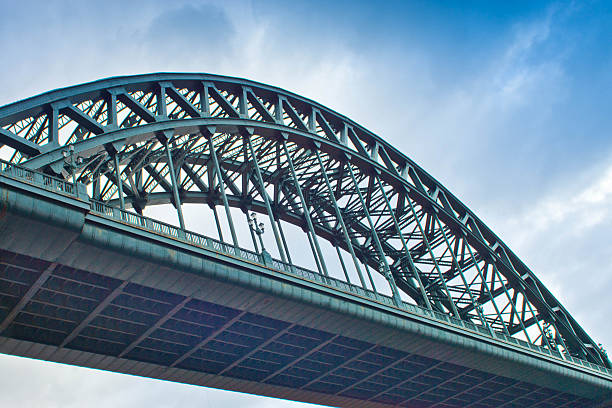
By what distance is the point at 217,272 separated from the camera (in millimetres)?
38406

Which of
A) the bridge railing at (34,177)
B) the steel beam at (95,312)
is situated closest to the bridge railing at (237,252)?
the bridge railing at (34,177)

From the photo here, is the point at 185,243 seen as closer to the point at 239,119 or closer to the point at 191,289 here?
the point at 191,289

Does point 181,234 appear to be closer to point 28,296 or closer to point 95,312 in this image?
point 95,312

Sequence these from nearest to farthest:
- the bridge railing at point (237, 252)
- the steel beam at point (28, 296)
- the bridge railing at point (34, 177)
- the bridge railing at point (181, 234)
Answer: the bridge railing at point (34, 177)
the bridge railing at point (181, 234)
the steel beam at point (28, 296)
the bridge railing at point (237, 252)

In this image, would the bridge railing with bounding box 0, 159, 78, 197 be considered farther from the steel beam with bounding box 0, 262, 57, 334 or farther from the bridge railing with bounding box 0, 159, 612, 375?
the steel beam with bounding box 0, 262, 57, 334

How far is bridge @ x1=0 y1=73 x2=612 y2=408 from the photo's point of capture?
35344mm

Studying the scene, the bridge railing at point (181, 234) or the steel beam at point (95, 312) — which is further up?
the bridge railing at point (181, 234)

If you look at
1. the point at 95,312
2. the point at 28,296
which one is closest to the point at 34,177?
the point at 28,296

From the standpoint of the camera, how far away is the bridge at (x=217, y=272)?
116 feet

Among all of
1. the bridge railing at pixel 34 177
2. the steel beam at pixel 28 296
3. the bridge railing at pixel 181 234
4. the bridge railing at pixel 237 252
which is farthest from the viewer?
the bridge railing at pixel 237 252

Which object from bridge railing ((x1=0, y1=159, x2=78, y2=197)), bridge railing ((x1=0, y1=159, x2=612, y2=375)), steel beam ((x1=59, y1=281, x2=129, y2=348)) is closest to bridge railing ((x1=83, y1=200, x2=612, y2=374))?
bridge railing ((x1=0, y1=159, x2=612, y2=375))

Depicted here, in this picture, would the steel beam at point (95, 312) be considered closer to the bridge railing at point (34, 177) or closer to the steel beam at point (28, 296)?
the steel beam at point (28, 296)

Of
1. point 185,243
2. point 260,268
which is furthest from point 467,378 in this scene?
point 185,243

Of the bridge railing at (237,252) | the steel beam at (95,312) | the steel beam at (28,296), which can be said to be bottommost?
the steel beam at (95,312)
